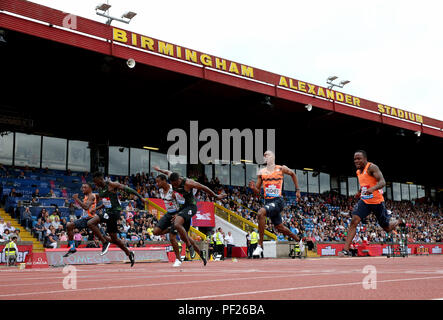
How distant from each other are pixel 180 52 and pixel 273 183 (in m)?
14.8

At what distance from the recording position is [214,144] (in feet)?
126

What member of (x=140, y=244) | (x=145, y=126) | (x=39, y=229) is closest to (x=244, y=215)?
(x=145, y=126)

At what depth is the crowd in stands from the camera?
21125mm

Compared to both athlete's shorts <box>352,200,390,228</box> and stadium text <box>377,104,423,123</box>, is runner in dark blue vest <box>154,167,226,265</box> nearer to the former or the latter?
athlete's shorts <box>352,200,390,228</box>

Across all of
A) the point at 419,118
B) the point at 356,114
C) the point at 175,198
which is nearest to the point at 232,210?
the point at 356,114

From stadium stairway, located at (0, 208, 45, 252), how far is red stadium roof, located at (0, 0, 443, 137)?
28.8 feet

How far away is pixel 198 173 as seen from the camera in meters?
37.5

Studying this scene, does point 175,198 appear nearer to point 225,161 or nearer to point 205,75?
point 205,75

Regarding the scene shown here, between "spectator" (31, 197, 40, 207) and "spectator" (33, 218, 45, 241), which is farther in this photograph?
"spectator" (31, 197, 40, 207)

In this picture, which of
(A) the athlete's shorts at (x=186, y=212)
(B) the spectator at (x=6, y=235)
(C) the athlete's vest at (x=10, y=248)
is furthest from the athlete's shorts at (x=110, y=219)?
(B) the spectator at (x=6, y=235)

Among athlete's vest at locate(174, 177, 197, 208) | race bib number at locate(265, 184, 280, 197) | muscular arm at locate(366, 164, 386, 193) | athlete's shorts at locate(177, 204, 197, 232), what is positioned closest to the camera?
muscular arm at locate(366, 164, 386, 193)

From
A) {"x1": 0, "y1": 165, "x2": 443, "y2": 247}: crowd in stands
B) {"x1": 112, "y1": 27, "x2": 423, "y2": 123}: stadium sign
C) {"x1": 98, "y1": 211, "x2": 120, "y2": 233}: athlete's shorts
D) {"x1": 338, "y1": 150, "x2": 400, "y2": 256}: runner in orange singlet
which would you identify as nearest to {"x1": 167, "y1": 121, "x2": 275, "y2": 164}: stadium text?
{"x1": 0, "y1": 165, "x2": 443, "y2": 247}: crowd in stands

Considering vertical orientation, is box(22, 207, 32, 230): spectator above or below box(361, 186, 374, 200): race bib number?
below

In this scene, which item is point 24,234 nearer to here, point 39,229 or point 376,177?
point 39,229
